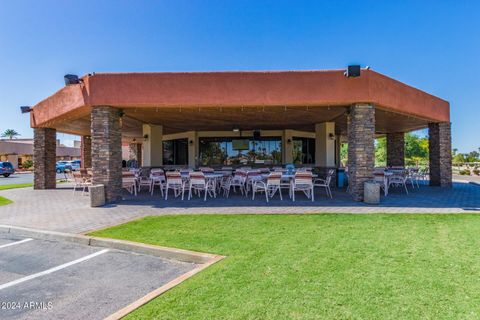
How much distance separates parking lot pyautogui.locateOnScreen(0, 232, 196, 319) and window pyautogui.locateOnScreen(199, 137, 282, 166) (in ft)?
42.3

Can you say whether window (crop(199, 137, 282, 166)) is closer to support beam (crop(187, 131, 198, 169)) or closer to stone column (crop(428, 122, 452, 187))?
support beam (crop(187, 131, 198, 169))

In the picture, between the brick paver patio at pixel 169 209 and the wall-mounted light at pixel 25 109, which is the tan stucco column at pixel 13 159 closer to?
the wall-mounted light at pixel 25 109

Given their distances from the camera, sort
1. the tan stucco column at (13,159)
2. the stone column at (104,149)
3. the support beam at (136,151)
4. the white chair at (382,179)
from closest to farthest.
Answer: the stone column at (104,149) < the white chair at (382,179) < the support beam at (136,151) < the tan stucco column at (13,159)

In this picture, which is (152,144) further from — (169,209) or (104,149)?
(169,209)

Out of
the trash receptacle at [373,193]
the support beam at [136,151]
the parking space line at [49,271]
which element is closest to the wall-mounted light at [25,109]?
the parking space line at [49,271]

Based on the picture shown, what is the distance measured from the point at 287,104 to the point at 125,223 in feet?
18.8

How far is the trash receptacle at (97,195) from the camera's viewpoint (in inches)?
336

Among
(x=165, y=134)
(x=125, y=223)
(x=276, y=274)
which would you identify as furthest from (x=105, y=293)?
(x=165, y=134)

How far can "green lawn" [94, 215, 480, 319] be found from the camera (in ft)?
8.60

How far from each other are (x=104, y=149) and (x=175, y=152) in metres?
9.31

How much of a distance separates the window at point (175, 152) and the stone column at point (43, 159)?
579cm

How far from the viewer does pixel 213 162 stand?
1792 centimetres

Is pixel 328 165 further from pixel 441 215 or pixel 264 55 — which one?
pixel 441 215

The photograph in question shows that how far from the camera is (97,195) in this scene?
28.3 feet
